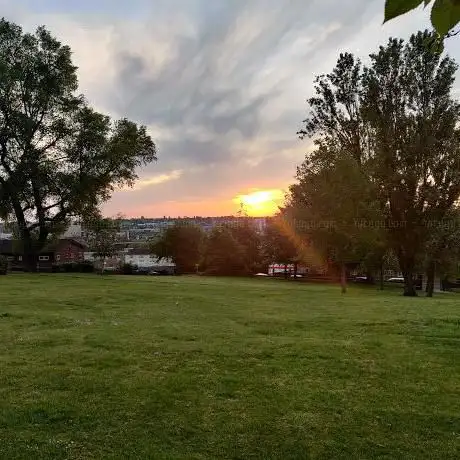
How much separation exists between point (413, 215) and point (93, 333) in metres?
28.4

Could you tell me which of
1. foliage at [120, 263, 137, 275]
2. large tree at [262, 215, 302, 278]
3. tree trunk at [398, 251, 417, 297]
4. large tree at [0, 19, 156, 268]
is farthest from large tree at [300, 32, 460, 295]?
foliage at [120, 263, 137, 275]

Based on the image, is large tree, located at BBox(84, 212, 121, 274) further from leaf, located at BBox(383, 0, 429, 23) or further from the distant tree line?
leaf, located at BBox(383, 0, 429, 23)

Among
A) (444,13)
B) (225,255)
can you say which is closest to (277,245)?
(225,255)

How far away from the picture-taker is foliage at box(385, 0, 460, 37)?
114 cm

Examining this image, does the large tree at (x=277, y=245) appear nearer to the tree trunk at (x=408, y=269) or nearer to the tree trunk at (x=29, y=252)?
the tree trunk at (x=408, y=269)

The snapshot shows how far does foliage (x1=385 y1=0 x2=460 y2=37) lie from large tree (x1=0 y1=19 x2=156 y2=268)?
39095 millimetres

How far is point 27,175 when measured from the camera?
38062 millimetres

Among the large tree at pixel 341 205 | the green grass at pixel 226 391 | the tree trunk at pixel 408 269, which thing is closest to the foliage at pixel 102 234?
the large tree at pixel 341 205

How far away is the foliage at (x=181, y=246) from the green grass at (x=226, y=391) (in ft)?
207

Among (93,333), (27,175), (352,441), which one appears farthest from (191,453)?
(27,175)

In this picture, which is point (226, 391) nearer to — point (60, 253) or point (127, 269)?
point (127, 269)

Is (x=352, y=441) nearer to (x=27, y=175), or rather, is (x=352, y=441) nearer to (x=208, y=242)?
(x=27, y=175)

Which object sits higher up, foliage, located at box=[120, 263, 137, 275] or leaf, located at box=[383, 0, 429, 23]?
leaf, located at box=[383, 0, 429, 23]

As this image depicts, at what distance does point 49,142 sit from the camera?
134 ft
